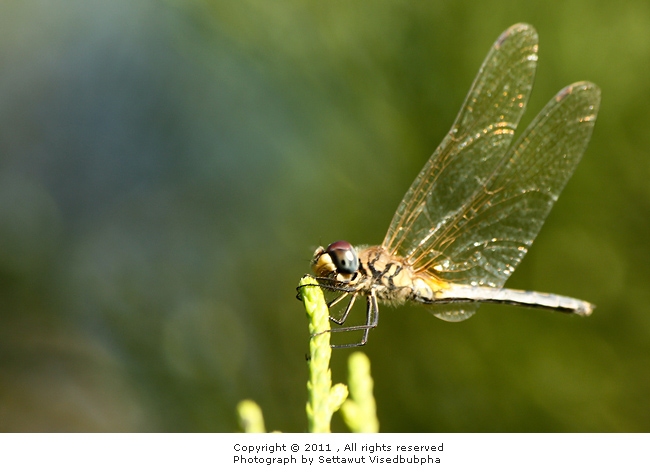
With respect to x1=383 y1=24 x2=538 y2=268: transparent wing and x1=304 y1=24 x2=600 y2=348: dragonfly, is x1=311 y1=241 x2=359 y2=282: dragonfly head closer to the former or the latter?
x1=304 y1=24 x2=600 y2=348: dragonfly

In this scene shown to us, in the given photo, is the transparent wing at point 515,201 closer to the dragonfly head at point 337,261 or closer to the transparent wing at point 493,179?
the transparent wing at point 493,179

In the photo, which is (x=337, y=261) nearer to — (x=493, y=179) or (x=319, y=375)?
(x=319, y=375)

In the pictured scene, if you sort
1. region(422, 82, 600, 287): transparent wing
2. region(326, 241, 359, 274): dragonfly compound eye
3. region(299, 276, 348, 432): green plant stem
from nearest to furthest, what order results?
1. region(299, 276, 348, 432): green plant stem
2. region(326, 241, 359, 274): dragonfly compound eye
3. region(422, 82, 600, 287): transparent wing

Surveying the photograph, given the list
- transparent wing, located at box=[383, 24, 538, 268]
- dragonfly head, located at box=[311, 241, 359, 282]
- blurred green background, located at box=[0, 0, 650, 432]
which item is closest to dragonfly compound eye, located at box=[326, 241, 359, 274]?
dragonfly head, located at box=[311, 241, 359, 282]

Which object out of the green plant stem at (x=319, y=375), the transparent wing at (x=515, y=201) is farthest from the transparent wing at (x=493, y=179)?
the green plant stem at (x=319, y=375)

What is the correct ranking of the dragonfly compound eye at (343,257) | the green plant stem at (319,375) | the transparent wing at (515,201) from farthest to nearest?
the transparent wing at (515,201)
the dragonfly compound eye at (343,257)
the green plant stem at (319,375)
